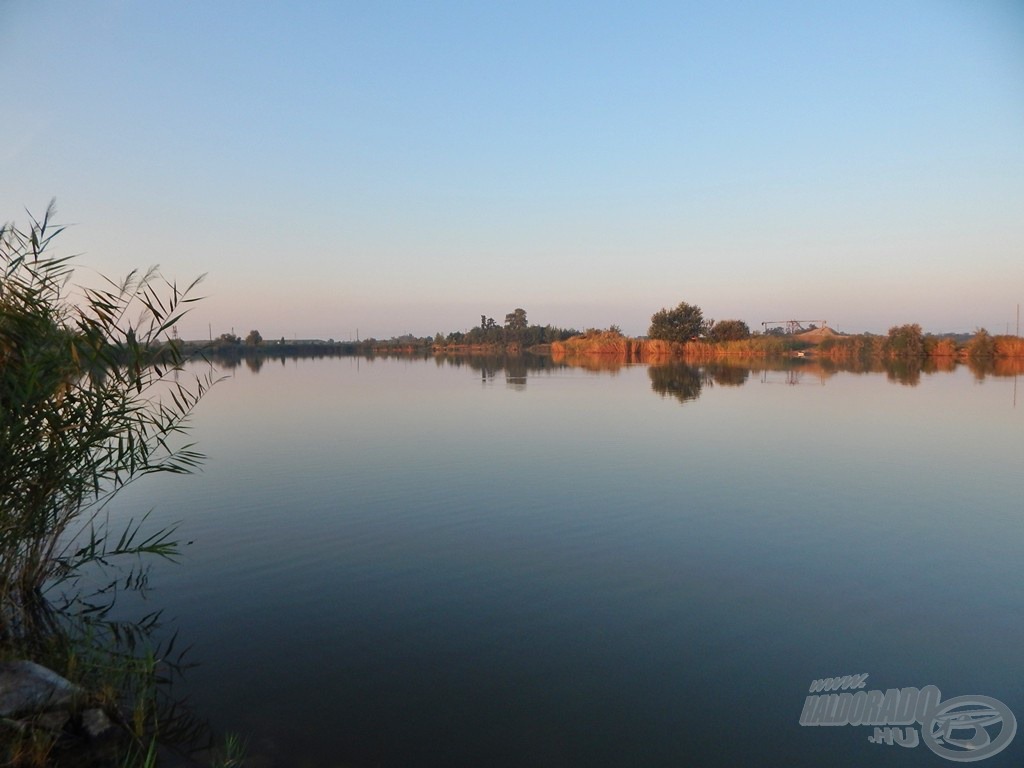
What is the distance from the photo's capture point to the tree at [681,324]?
70.6 m

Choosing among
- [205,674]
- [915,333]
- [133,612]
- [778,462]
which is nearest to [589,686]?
[205,674]

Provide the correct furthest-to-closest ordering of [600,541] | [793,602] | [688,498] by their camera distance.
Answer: [688,498]
[600,541]
[793,602]

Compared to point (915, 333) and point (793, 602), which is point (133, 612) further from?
point (915, 333)

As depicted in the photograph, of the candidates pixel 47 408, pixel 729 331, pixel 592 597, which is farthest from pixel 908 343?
pixel 47 408

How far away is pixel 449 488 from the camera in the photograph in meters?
11.6

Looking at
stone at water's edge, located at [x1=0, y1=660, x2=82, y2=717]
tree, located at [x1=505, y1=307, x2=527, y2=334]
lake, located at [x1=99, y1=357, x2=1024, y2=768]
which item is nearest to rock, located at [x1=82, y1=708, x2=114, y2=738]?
stone at water's edge, located at [x1=0, y1=660, x2=82, y2=717]

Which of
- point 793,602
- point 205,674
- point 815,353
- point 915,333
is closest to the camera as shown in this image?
point 205,674

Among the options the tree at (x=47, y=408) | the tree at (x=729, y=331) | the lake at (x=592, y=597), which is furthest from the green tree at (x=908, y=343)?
the tree at (x=47, y=408)

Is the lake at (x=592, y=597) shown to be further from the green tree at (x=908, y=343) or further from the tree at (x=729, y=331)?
the tree at (x=729, y=331)

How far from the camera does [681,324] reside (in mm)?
70750

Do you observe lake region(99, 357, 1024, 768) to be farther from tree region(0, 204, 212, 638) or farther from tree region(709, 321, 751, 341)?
tree region(709, 321, 751, 341)

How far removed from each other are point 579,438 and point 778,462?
200 inches

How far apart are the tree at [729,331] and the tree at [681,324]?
156 cm

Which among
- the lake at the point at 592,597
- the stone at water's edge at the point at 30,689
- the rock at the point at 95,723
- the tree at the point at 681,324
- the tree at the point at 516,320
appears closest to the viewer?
the stone at water's edge at the point at 30,689
